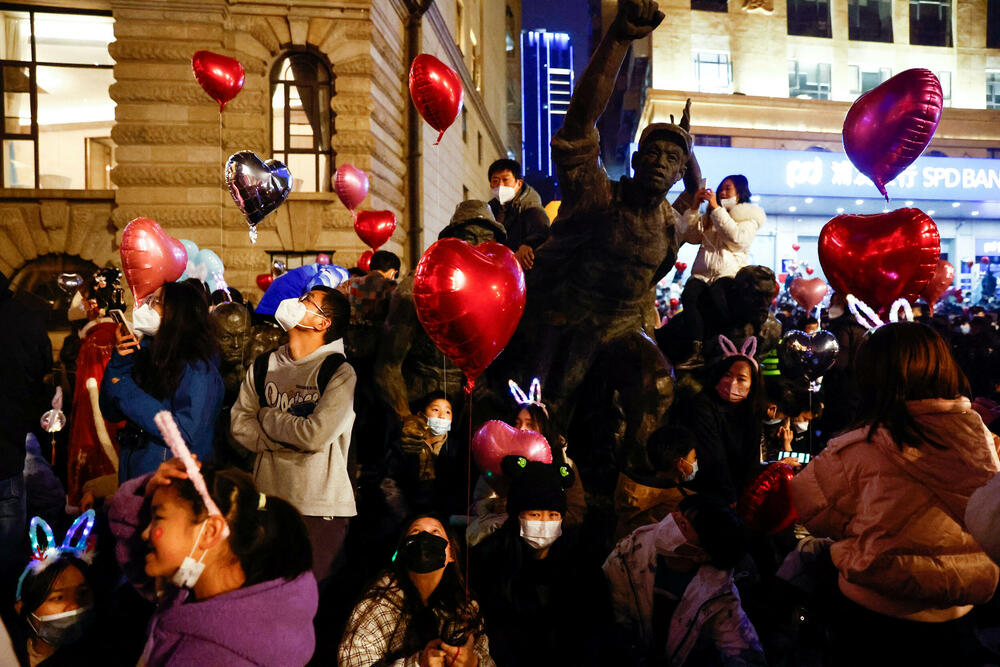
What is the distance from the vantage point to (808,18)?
3105 centimetres

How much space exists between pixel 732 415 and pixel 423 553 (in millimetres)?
2485

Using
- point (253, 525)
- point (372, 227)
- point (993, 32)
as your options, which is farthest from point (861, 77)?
point (253, 525)

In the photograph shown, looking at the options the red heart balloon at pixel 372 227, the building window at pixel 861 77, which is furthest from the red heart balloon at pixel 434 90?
the building window at pixel 861 77

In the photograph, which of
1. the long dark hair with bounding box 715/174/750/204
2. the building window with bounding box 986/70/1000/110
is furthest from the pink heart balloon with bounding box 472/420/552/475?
the building window with bounding box 986/70/1000/110

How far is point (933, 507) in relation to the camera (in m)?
A: 2.40

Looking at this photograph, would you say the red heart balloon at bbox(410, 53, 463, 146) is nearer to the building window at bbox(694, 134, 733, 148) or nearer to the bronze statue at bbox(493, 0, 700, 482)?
the bronze statue at bbox(493, 0, 700, 482)

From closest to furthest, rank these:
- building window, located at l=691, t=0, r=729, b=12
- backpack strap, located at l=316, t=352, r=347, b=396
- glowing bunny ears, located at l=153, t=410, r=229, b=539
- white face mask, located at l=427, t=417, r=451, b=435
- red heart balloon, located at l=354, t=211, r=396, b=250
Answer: glowing bunny ears, located at l=153, t=410, r=229, b=539 < backpack strap, located at l=316, t=352, r=347, b=396 < white face mask, located at l=427, t=417, r=451, b=435 < red heart balloon, located at l=354, t=211, r=396, b=250 < building window, located at l=691, t=0, r=729, b=12

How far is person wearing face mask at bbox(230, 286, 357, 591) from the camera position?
11.1 ft

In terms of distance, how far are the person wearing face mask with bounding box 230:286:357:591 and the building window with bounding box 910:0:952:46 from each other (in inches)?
1427

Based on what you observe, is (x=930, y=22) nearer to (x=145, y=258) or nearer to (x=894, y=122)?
(x=894, y=122)

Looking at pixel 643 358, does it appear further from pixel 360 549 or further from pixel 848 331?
pixel 848 331

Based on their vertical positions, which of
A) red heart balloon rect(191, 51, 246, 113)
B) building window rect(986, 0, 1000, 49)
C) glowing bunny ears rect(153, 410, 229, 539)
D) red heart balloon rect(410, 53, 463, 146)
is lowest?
glowing bunny ears rect(153, 410, 229, 539)

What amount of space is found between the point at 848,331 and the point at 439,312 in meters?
5.06

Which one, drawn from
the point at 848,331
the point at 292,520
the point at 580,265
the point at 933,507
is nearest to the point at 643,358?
the point at 580,265
